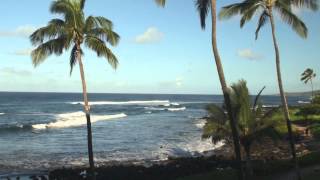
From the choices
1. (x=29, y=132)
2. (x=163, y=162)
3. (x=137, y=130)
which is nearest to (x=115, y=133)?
(x=137, y=130)

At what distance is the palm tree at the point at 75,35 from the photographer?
1847 centimetres

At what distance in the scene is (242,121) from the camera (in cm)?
2181

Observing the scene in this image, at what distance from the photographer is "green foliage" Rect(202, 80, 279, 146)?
70.6 ft

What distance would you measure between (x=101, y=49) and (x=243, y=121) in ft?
24.1

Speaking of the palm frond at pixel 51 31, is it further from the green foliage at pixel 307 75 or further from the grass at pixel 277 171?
the green foliage at pixel 307 75

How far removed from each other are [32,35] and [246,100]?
9.97 m

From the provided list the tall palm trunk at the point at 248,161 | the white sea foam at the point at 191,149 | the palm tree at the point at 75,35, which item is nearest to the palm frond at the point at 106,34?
the palm tree at the point at 75,35

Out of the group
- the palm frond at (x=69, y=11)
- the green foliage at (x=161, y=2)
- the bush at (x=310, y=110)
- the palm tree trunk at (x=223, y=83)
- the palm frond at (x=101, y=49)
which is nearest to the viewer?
the green foliage at (x=161, y=2)

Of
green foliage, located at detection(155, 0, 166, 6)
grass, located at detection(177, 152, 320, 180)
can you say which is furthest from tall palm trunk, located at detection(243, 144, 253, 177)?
green foliage, located at detection(155, 0, 166, 6)

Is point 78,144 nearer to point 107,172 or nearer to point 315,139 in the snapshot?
point 107,172

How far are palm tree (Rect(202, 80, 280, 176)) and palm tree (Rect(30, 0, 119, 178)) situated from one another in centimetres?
552

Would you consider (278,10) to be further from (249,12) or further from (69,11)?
(69,11)

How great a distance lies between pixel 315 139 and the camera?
40.0m

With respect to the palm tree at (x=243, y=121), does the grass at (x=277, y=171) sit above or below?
below
